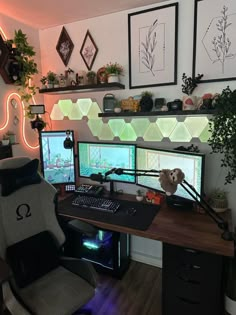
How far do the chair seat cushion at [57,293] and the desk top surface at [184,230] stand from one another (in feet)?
1.26

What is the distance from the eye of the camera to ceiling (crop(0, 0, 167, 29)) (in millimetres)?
1858

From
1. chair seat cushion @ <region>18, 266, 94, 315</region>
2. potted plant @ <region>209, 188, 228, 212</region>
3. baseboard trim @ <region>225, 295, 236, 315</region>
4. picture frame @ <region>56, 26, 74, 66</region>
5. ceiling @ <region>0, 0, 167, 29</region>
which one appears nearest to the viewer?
chair seat cushion @ <region>18, 266, 94, 315</region>

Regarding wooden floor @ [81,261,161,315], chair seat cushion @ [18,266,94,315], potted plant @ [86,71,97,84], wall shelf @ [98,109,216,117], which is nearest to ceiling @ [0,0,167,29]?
potted plant @ [86,71,97,84]

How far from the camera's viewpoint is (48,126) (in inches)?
102

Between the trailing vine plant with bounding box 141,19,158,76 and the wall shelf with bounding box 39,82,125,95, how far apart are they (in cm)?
28

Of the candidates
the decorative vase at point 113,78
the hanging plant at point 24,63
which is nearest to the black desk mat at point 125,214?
the decorative vase at point 113,78

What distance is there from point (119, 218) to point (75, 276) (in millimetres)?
469

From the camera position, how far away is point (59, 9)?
6.49 feet

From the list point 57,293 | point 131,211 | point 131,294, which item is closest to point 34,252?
point 57,293

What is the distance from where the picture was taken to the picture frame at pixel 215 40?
5.41 feet

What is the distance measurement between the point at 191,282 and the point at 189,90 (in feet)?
4.43

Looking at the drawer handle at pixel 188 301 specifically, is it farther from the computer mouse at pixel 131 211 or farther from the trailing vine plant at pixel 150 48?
the trailing vine plant at pixel 150 48

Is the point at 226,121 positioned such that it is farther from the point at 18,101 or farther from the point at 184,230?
the point at 18,101

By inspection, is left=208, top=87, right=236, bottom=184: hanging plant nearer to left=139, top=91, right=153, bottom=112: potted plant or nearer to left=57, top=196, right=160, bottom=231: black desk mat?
left=139, top=91, right=153, bottom=112: potted plant
